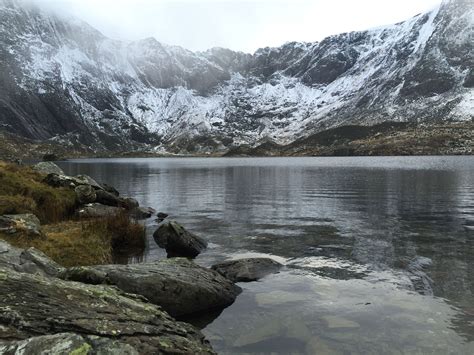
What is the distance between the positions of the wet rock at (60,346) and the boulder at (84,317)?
3 centimetres

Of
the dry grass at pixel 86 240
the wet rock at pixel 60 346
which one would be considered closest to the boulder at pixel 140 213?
the dry grass at pixel 86 240

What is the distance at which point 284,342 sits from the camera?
13.2 meters

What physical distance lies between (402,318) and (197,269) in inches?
310

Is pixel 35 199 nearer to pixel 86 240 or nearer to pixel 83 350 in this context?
pixel 86 240

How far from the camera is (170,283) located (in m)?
15.2

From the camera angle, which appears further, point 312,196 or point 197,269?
point 312,196

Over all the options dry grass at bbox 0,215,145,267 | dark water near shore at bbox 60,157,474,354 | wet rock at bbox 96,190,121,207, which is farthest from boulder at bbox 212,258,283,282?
wet rock at bbox 96,190,121,207

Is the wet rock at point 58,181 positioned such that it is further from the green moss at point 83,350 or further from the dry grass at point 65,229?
the green moss at point 83,350

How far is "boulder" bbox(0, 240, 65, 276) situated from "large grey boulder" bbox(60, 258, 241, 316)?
24.6 inches

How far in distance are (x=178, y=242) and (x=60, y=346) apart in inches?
724

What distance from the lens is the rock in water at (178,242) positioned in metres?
25.1

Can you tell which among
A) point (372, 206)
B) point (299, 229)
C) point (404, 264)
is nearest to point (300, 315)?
point (404, 264)

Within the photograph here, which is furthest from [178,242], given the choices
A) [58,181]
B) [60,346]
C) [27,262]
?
[60,346]

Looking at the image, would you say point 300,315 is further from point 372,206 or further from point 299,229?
point 372,206
